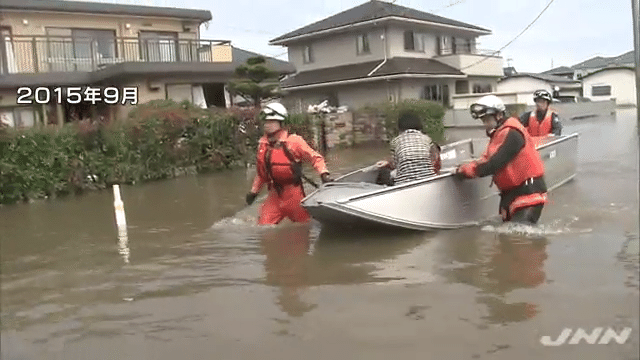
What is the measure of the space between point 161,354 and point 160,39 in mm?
22601

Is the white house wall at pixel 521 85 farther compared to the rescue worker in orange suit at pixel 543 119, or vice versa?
the white house wall at pixel 521 85

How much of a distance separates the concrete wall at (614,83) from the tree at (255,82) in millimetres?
31055

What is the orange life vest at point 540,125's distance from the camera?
1169cm

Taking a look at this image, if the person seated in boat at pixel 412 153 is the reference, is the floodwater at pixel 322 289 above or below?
below

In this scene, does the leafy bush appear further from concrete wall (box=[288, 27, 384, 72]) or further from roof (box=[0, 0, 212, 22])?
concrete wall (box=[288, 27, 384, 72])

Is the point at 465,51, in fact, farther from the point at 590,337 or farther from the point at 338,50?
the point at 590,337

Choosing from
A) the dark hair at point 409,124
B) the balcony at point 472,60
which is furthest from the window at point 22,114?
the balcony at point 472,60

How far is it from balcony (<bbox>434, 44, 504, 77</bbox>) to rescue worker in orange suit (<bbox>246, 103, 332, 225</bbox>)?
29.4m

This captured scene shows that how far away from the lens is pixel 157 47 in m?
25.6

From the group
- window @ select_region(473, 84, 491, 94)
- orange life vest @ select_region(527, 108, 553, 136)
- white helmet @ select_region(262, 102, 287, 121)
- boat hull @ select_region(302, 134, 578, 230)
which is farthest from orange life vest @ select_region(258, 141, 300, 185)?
window @ select_region(473, 84, 491, 94)

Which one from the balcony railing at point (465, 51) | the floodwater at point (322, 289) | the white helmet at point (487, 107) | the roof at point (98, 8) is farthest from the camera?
the balcony railing at point (465, 51)

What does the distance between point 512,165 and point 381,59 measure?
89.9ft

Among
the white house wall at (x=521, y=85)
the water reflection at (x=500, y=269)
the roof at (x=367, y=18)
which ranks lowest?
the water reflection at (x=500, y=269)

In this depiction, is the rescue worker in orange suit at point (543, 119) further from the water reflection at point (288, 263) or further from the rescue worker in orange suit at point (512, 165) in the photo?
the water reflection at point (288, 263)
